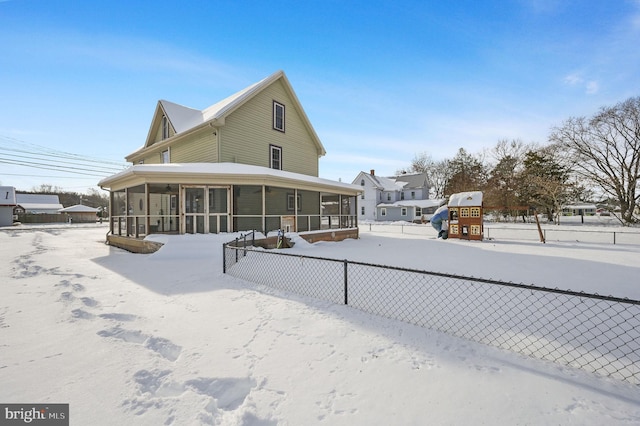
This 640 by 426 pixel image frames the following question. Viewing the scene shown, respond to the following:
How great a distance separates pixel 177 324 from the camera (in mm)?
4324

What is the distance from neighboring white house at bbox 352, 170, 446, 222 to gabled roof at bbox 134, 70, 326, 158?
2708cm

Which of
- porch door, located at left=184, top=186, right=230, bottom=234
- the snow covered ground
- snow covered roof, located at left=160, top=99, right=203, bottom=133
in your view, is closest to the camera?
the snow covered ground

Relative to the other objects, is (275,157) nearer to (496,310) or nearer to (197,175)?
(197,175)

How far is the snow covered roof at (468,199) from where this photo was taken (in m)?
17.2

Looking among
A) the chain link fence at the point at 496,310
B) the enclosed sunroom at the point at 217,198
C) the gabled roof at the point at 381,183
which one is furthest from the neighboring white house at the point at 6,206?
the gabled roof at the point at 381,183

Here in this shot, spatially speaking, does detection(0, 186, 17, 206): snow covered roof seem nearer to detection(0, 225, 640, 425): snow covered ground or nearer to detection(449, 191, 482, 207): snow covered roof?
detection(0, 225, 640, 425): snow covered ground

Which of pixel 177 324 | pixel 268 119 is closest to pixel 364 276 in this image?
pixel 177 324

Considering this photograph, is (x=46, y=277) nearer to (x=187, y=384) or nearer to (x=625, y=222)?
(x=187, y=384)

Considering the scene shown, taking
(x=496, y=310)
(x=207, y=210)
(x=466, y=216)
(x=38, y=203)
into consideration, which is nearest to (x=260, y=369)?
(x=496, y=310)

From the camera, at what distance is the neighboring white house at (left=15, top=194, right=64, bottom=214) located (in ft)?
186

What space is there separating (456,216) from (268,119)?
14.0m

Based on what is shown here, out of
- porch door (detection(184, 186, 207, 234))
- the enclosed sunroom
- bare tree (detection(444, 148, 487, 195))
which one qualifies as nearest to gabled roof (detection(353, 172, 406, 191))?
bare tree (detection(444, 148, 487, 195))

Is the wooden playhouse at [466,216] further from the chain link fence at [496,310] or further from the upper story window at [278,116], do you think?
the upper story window at [278,116]

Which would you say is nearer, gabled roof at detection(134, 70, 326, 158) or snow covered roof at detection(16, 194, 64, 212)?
gabled roof at detection(134, 70, 326, 158)
